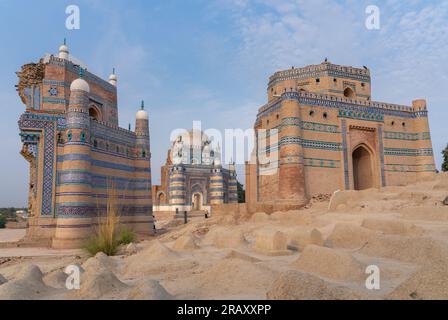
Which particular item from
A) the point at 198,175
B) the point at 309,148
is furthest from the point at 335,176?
the point at 198,175

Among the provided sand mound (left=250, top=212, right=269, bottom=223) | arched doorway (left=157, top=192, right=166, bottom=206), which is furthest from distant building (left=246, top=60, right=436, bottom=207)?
arched doorway (left=157, top=192, right=166, bottom=206)

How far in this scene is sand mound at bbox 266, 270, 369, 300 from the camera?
11.8ft

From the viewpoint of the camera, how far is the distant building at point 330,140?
642 inches

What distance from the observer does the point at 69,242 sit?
41.1 feet

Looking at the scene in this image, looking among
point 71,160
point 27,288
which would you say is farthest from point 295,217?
point 27,288

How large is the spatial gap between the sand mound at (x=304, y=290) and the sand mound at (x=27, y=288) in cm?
325

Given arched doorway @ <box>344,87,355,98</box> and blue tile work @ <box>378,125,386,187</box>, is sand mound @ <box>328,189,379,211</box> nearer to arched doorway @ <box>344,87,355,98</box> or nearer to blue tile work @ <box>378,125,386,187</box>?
blue tile work @ <box>378,125,386,187</box>

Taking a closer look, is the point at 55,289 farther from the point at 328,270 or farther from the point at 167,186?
the point at 167,186

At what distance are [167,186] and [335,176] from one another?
20.7m

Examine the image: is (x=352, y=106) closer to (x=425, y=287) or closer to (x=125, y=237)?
(x=125, y=237)

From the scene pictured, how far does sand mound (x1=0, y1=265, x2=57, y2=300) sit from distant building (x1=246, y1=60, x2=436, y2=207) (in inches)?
460

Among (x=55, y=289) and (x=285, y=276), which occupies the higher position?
(x=285, y=276)

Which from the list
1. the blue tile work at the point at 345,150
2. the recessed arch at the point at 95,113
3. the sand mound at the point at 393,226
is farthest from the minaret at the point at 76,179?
the blue tile work at the point at 345,150
